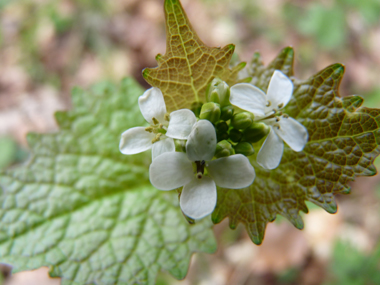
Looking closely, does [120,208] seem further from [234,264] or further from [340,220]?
[340,220]

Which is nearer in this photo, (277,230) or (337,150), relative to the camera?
(337,150)

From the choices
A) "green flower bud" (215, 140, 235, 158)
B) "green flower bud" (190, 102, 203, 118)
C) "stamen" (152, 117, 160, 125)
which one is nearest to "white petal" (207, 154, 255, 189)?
"green flower bud" (215, 140, 235, 158)

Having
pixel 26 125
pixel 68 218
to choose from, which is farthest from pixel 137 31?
pixel 68 218

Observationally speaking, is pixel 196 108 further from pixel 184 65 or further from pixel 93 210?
pixel 93 210

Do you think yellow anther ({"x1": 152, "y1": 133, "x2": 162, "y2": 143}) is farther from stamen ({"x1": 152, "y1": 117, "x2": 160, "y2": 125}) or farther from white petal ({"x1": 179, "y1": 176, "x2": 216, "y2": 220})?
white petal ({"x1": 179, "y1": 176, "x2": 216, "y2": 220})

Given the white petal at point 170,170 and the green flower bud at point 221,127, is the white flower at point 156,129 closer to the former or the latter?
the white petal at point 170,170

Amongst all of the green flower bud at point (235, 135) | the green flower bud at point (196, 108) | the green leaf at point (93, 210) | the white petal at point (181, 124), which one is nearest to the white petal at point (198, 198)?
the white petal at point (181, 124)
